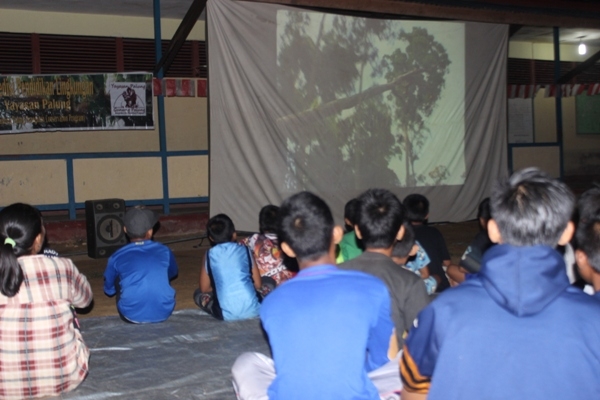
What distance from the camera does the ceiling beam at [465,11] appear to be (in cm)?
800

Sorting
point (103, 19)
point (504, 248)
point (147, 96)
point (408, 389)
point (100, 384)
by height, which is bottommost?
point (100, 384)

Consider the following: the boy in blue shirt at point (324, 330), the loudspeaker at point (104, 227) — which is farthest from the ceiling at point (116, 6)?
the boy in blue shirt at point (324, 330)

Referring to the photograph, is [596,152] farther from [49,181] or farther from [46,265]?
[46,265]

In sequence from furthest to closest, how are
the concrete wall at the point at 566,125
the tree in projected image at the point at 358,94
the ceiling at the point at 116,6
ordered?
the concrete wall at the point at 566,125 → the ceiling at the point at 116,6 → the tree in projected image at the point at 358,94

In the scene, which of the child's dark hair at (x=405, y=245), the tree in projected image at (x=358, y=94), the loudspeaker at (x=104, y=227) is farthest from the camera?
the tree in projected image at (x=358, y=94)

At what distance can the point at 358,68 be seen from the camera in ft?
27.6

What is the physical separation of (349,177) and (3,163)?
4.34m

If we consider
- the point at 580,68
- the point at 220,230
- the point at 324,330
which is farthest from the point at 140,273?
the point at 580,68

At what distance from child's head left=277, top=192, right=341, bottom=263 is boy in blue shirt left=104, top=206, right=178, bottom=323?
7.26 feet

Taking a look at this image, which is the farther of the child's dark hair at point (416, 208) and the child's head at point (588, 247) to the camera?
the child's dark hair at point (416, 208)

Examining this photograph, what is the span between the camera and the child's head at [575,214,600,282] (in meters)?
2.21

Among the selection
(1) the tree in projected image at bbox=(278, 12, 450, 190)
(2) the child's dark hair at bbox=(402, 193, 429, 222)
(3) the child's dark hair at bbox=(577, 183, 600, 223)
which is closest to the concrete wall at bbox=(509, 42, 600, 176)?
(1) the tree in projected image at bbox=(278, 12, 450, 190)

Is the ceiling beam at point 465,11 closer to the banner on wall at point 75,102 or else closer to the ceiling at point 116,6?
the ceiling at point 116,6

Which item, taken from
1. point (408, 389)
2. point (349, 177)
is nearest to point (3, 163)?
point (349, 177)
